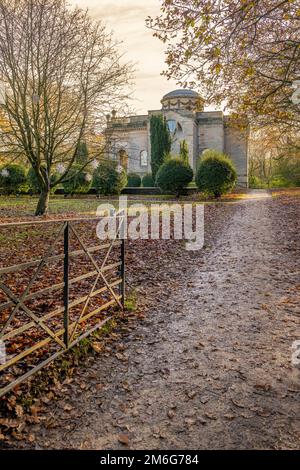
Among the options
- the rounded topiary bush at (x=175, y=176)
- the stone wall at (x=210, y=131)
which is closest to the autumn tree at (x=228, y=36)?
the rounded topiary bush at (x=175, y=176)

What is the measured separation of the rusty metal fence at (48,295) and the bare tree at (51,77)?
4.89 meters

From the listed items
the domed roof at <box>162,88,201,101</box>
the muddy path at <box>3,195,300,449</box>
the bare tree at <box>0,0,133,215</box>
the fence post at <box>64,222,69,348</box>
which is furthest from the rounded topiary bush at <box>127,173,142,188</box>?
the fence post at <box>64,222,69,348</box>

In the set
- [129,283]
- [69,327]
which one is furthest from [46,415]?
[129,283]

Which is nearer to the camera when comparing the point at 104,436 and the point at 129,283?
the point at 104,436

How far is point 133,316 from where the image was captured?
5.53 m

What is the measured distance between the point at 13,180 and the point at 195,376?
86.0ft

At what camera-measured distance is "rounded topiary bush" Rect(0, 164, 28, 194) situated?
1049 inches

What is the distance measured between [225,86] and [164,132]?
77.8 feet

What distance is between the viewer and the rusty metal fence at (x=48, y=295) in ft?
11.4

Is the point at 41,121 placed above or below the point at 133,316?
above

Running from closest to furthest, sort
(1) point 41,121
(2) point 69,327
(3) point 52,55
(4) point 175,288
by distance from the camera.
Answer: (2) point 69,327 < (4) point 175,288 < (3) point 52,55 < (1) point 41,121

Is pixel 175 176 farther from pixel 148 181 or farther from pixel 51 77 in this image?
pixel 51 77

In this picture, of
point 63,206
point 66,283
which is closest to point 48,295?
point 66,283

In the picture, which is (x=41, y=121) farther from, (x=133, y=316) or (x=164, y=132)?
(x=164, y=132)
